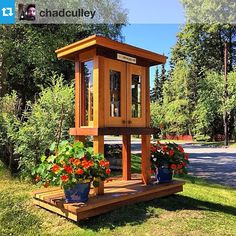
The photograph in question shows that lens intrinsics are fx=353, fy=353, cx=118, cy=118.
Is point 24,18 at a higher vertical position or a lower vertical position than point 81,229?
higher

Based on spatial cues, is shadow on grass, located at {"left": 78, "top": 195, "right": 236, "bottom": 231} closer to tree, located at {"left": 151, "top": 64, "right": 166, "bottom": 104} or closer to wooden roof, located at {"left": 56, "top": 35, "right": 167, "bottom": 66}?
wooden roof, located at {"left": 56, "top": 35, "right": 167, "bottom": 66}

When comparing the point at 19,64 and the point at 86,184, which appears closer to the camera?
the point at 86,184

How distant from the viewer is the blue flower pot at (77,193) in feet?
16.9

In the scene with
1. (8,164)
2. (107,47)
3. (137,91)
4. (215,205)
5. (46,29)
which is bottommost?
(215,205)

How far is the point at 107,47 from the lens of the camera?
19.3 ft

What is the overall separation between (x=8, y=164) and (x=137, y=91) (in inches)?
167

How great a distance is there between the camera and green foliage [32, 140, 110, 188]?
16.5 ft

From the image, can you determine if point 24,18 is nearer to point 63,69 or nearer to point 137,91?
point 63,69

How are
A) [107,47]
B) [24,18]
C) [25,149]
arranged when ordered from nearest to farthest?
1. [107,47]
2. [25,149]
3. [24,18]

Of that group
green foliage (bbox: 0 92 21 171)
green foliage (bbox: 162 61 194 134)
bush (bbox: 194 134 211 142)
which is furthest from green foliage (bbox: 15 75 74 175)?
green foliage (bbox: 162 61 194 134)

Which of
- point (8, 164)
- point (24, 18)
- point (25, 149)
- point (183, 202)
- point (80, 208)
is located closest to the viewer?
point (80, 208)

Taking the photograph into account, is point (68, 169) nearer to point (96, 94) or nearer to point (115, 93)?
point (96, 94)

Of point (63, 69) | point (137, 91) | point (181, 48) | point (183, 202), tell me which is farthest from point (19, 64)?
point (181, 48)

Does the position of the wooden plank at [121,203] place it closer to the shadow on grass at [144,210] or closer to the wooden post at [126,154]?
the shadow on grass at [144,210]
